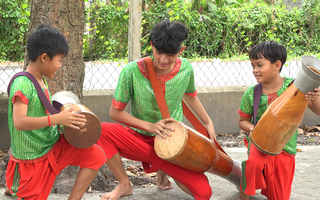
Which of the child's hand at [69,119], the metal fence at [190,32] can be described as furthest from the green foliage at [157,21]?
the child's hand at [69,119]

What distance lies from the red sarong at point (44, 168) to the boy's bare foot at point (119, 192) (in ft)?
1.34

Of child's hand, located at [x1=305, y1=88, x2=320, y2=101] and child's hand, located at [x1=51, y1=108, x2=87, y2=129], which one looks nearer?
child's hand, located at [x1=51, y1=108, x2=87, y2=129]

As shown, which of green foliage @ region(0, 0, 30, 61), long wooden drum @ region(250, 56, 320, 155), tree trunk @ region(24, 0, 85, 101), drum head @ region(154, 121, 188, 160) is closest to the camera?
long wooden drum @ region(250, 56, 320, 155)

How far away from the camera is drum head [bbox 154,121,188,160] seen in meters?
2.43

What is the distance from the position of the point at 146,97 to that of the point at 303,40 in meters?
6.35

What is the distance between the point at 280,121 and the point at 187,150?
26.6 inches

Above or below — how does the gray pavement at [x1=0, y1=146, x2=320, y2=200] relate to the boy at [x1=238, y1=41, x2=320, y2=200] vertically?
below

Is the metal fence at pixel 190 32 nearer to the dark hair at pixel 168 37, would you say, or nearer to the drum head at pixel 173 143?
the dark hair at pixel 168 37

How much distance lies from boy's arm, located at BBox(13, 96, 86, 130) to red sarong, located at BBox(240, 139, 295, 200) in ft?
4.51

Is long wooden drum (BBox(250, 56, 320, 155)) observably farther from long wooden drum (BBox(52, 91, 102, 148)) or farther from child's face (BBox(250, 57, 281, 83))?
long wooden drum (BBox(52, 91, 102, 148))

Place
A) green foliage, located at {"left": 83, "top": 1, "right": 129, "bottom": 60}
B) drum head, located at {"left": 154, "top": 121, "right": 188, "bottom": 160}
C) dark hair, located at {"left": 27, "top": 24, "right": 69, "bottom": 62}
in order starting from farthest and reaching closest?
green foliage, located at {"left": 83, "top": 1, "right": 129, "bottom": 60}
drum head, located at {"left": 154, "top": 121, "right": 188, "bottom": 160}
dark hair, located at {"left": 27, "top": 24, "right": 69, "bottom": 62}

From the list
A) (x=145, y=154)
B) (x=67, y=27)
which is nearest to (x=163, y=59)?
(x=145, y=154)

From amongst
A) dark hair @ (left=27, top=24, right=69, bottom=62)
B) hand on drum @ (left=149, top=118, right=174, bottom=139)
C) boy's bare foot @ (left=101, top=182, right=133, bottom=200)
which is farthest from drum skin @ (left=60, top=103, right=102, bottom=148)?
boy's bare foot @ (left=101, top=182, right=133, bottom=200)

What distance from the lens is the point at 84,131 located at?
2.23 metres
